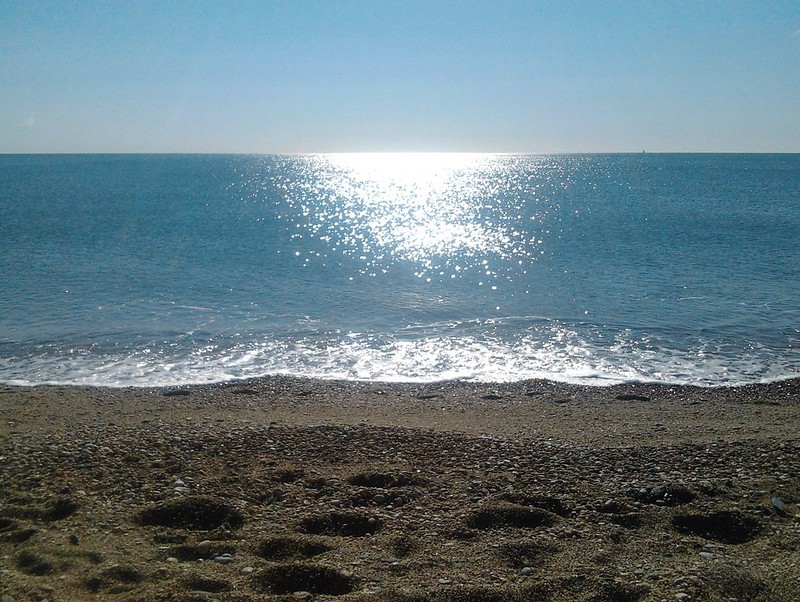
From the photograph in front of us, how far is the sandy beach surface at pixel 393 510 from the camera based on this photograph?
6.15 m

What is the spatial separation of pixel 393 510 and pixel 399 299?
1817 centimetres

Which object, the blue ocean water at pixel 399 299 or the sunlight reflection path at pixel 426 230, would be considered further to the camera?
the sunlight reflection path at pixel 426 230

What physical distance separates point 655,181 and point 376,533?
348 feet

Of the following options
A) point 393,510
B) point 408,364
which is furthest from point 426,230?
point 393,510

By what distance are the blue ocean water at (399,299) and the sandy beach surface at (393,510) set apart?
5.22 meters

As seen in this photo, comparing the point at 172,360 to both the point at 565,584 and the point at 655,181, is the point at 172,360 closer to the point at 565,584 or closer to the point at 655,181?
the point at 565,584

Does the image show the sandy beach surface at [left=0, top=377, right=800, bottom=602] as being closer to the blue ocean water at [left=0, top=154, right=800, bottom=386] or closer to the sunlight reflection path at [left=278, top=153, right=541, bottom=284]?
the blue ocean water at [left=0, top=154, right=800, bottom=386]

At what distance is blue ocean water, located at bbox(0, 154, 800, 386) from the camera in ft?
57.4

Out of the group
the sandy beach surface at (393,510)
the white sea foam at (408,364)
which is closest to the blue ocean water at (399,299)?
the white sea foam at (408,364)

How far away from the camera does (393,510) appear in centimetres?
776

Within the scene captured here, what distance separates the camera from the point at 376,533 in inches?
283

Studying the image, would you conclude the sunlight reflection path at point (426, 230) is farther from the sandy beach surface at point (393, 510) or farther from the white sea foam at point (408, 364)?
the sandy beach surface at point (393, 510)

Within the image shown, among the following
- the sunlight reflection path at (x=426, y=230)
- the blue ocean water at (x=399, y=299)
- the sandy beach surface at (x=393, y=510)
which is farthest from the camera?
the sunlight reflection path at (x=426, y=230)

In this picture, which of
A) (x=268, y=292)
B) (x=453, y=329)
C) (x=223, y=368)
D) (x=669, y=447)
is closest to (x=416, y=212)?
(x=268, y=292)
